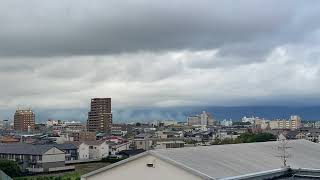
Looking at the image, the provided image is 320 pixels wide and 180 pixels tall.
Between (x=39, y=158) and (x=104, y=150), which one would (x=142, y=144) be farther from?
(x=39, y=158)

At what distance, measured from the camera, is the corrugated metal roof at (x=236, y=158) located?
1322 centimetres

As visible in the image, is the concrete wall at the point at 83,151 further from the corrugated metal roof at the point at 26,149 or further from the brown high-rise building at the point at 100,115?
the brown high-rise building at the point at 100,115

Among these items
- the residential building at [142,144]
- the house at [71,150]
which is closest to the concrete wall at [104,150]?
the house at [71,150]

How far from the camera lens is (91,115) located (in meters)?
116

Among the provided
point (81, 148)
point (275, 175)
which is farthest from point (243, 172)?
point (81, 148)

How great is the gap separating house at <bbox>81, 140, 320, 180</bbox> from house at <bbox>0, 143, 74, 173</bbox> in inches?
1283

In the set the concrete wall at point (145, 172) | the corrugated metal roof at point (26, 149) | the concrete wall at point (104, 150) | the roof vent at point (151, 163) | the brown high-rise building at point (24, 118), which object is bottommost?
the concrete wall at point (104, 150)

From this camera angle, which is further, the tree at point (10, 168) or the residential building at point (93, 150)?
the residential building at point (93, 150)

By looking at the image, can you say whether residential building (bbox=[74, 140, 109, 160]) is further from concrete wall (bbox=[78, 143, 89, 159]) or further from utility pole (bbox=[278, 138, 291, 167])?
utility pole (bbox=[278, 138, 291, 167])

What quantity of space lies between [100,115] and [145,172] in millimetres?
102822

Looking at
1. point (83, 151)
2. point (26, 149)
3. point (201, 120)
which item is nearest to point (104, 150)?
point (83, 151)

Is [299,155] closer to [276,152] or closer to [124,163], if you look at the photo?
[276,152]

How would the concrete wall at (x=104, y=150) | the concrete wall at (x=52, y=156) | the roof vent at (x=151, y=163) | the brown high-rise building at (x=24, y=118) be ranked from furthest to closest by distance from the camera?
the brown high-rise building at (x=24, y=118) < the concrete wall at (x=104, y=150) < the concrete wall at (x=52, y=156) < the roof vent at (x=151, y=163)

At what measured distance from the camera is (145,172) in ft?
43.7
